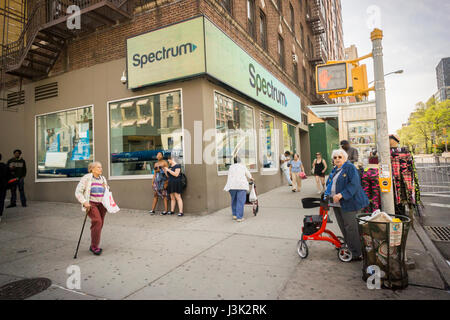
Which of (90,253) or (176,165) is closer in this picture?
(90,253)

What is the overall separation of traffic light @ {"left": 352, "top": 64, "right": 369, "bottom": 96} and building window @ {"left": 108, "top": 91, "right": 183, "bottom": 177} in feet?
17.0

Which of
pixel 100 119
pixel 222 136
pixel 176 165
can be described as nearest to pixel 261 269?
pixel 176 165

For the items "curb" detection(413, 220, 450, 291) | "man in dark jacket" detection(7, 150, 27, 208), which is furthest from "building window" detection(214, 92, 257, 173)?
"man in dark jacket" detection(7, 150, 27, 208)

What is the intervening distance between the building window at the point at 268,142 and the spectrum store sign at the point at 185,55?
3141 millimetres

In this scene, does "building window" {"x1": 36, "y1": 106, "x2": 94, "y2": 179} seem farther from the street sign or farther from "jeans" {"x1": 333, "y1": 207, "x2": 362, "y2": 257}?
"jeans" {"x1": 333, "y1": 207, "x2": 362, "y2": 257}

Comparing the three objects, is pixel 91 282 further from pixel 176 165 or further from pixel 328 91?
pixel 328 91

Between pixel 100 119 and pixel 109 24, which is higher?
pixel 109 24

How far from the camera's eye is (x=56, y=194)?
10578 mm

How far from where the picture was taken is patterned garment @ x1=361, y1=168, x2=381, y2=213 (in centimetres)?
577

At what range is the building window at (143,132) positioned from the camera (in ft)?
27.9
